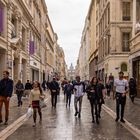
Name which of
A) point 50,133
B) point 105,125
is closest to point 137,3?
point 105,125

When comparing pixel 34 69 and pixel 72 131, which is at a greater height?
pixel 34 69

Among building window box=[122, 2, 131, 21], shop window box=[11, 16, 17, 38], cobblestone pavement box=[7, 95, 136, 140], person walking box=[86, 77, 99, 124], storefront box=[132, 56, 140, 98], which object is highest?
building window box=[122, 2, 131, 21]

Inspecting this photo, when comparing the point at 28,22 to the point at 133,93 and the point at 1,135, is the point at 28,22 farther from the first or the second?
the point at 1,135

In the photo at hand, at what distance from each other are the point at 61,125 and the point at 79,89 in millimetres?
3214

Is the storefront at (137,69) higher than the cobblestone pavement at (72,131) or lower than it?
higher

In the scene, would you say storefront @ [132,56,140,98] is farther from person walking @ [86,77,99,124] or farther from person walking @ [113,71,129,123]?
person walking @ [86,77,99,124]

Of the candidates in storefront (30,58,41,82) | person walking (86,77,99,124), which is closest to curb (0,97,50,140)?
person walking (86,77,99,124)

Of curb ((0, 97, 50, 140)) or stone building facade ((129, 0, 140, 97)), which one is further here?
stone building facade ((129, 0, 140, 97))

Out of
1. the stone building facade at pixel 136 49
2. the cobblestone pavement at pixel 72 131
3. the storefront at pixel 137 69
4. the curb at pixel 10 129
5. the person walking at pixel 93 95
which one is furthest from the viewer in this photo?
the storefront at pixel 137 69

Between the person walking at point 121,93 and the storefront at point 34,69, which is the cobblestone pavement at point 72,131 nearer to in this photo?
the person walking at point 121,93

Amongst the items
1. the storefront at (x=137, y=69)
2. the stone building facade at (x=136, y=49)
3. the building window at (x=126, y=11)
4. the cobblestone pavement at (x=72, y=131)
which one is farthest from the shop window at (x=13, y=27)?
the cobblestone pavement at (x=72, y=131)

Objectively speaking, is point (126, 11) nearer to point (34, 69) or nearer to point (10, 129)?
point (34, 69)

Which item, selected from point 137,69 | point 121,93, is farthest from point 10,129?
point 137,69

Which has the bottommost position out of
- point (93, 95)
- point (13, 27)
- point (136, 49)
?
point (93, 95)
